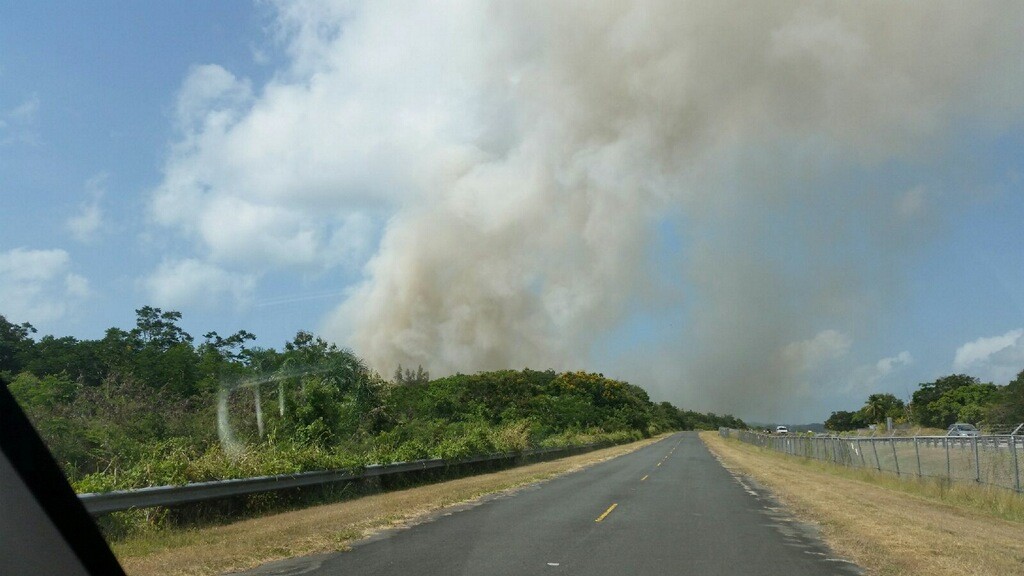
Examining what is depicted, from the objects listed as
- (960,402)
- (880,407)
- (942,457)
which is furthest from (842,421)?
(942,457)

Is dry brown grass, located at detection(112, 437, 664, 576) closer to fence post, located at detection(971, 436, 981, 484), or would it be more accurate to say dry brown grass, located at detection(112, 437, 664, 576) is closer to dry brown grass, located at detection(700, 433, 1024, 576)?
dry brown grass, located at detection(700, 433, 1024, 576)

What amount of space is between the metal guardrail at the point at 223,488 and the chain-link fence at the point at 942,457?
56.1ft

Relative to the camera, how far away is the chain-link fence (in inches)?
821

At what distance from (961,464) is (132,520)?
23589mm

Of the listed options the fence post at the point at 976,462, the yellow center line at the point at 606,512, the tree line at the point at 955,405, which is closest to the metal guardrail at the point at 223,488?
the yellow center line at the point at 606,512

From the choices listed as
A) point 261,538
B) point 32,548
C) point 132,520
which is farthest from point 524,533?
point 32,548

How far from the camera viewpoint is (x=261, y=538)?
12.2m

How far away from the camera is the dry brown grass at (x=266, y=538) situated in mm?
9953

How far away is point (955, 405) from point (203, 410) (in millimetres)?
94952

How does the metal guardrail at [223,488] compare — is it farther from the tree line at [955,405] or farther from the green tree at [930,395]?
the green tree at [930,395]

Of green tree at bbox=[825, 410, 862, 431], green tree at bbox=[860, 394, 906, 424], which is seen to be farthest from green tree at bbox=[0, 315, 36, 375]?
green tree at bbox=[825, 410, 862, 431]

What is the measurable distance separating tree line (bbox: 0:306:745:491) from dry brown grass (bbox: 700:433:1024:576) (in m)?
11.6

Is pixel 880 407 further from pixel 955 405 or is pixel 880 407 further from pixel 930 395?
pixel 955 405

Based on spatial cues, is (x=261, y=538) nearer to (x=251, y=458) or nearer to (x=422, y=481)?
(x=251, y=458)
